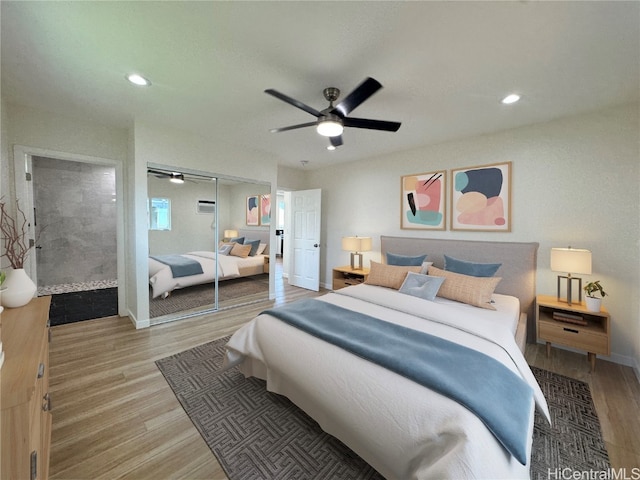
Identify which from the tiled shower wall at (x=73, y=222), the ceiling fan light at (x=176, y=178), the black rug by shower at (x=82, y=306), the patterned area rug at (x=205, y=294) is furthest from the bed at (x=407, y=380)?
the tiled shower wall at (x=73, y=222)

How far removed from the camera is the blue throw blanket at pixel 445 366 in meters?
1.15

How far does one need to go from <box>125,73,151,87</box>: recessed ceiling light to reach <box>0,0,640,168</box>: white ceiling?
0.21 ft

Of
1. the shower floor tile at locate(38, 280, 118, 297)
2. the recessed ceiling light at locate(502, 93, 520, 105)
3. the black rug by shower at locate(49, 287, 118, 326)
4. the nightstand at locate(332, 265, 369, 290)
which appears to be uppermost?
the recessed ceiling light at locate(502, 93, 520, 105)

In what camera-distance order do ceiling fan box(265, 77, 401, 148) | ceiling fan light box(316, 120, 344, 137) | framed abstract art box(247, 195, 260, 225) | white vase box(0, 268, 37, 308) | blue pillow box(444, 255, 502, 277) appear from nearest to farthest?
white vase box(0, 268, 37, 308)
ceiling fan box(265, 77, 401, 148)
ceiling fan light box(316, 120, 344, 137)
blue pillow box(444, 255, 502, 277)
framed abstract art box(247, 195, 260, 225)

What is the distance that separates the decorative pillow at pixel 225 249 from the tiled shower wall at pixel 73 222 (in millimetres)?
3347

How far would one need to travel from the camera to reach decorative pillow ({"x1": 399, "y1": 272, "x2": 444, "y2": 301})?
270 cm

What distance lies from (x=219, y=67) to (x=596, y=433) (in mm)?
3860

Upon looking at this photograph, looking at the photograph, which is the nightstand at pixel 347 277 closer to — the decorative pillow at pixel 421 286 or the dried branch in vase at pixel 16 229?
the decorative pillow at pixel 421 286

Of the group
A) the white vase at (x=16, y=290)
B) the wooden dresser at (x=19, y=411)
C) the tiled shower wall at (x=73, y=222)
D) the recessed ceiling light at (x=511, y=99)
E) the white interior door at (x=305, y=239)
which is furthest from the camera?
the white interior door at (x=305, y=239)

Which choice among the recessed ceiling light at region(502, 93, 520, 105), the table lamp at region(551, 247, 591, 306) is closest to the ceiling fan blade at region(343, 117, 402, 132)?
the recessed ceiling light at region(502, 93, 520, 105)

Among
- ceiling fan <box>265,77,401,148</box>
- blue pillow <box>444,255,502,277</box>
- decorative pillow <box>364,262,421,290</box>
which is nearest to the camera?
ceiling fan <box>265,77,401,148</box>

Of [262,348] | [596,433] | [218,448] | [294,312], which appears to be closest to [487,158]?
[596,433]

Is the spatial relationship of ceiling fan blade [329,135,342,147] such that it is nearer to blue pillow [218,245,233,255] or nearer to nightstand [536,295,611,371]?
blue pillow [218,245,233,255]

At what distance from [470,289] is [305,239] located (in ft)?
11.2
